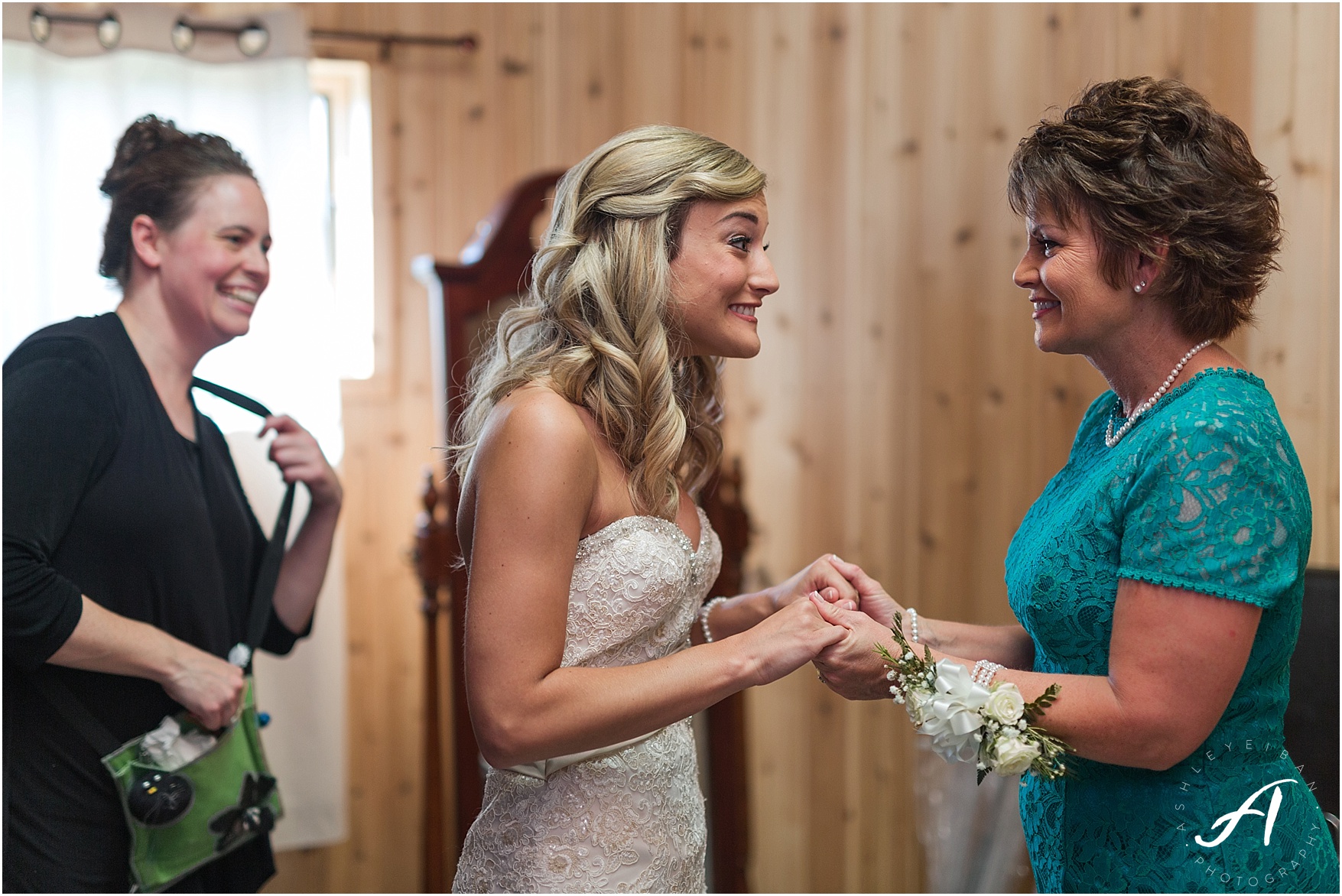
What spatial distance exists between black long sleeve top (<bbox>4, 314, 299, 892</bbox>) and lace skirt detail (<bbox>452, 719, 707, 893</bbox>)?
684mm

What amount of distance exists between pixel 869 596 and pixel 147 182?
145cm

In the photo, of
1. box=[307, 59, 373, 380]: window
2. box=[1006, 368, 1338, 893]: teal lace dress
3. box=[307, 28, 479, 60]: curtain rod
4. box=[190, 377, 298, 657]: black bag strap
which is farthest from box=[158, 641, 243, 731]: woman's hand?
box=[307, 28, 479, 60]: curtain rod

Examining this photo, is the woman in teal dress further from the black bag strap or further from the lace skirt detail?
the black bag strap

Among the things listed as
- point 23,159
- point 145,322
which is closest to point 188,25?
point 23,159

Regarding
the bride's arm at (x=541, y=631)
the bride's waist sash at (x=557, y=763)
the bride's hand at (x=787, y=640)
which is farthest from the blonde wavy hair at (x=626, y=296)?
the bride's waist sash at (x=557, y=763)

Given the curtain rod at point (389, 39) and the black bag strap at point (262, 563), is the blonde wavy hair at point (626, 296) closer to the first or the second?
the black bag strap at point (262, 563)

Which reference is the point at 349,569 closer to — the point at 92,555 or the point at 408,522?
the point at 408,522

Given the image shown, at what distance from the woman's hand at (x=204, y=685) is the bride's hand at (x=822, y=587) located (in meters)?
0.93

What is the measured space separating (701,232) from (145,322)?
1.04 m

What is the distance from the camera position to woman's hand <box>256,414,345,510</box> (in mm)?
2156

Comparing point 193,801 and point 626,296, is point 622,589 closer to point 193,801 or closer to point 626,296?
point 626,296

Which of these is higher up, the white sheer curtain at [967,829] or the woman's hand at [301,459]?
the woman's hand at [301,459]

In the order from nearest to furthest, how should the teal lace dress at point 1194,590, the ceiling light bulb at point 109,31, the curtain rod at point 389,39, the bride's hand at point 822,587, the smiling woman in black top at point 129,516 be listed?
1. the teal lace dress at point 1194,590
2. the bride's hand at point 822,587
3. the smiling woman in black top at point 129,516
4. the ceiling light bulb at point 109,31
5. the curtain rod at point 389,39

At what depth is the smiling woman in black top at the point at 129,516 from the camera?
5.63 feet
